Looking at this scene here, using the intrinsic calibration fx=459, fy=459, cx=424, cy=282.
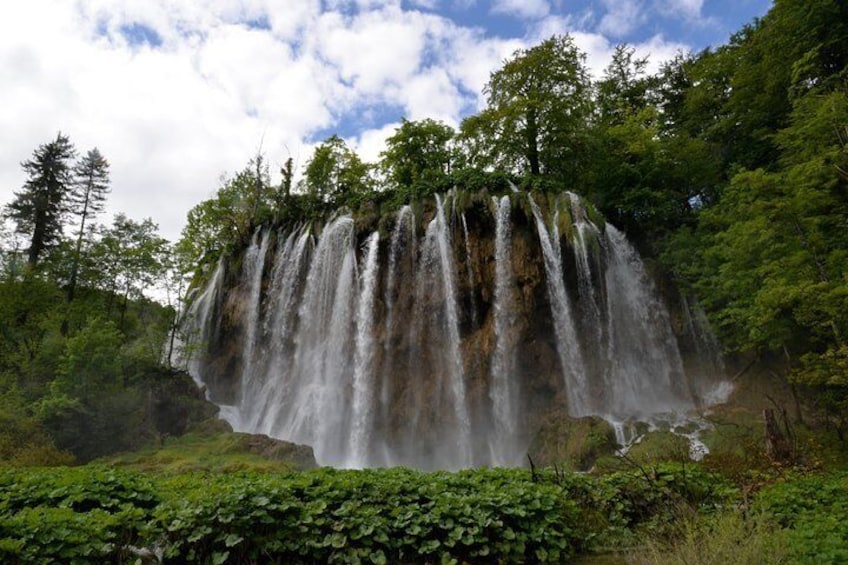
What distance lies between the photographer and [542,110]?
26.0 meters

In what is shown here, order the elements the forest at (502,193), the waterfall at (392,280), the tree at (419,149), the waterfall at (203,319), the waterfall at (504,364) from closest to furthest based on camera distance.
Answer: the forest at (502,193), the waterfall at (504,364), the waterfall at (392,280), the waterfall at (203,319), the tree at (419,149)

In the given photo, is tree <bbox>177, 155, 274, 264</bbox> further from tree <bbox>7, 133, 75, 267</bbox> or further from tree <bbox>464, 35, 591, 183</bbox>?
tree <bbox>464, 35, 591, 183</bbox>

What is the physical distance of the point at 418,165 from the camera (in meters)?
31.1

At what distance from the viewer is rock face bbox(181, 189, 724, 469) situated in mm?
18797

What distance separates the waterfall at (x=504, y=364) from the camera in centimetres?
1789

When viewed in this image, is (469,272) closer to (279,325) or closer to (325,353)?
(325,353)

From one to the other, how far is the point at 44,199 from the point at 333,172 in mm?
18918

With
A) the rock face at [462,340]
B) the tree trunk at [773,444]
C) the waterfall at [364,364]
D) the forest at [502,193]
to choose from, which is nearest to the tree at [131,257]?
the forest at [502,193]

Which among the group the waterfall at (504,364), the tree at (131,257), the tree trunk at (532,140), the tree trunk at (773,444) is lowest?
the tree trunk at (773,444)

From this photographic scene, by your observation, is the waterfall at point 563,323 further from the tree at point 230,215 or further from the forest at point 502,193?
the tree at point 230,215

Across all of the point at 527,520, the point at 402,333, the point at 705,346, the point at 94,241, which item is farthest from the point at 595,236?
the point at 94,241

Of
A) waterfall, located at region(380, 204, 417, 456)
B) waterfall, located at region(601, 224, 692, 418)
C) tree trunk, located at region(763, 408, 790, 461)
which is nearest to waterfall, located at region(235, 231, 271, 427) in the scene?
waterfall, located at region(380, 204, 417, 456)

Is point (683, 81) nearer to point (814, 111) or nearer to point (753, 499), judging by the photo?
point (814, 111)

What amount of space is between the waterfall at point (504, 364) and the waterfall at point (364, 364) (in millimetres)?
5211
